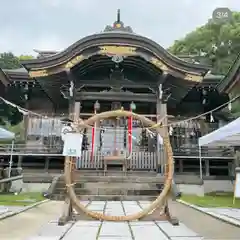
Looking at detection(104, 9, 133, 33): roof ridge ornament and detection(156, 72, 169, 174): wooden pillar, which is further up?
detection(104, 9, 133, 33): roof ridge ornament

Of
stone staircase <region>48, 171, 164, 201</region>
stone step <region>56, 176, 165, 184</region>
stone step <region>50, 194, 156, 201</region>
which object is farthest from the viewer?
stone step <region>56, 176, 165, 184</region>

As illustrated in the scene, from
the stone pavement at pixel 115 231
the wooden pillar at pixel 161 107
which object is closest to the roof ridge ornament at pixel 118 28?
the wooden pillar at pixel 161 107

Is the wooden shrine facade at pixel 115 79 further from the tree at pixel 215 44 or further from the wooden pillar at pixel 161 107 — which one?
the tree at pixel 215 44

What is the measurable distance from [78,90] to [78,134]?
7.58 m

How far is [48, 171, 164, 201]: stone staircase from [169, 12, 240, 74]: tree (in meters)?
16.4

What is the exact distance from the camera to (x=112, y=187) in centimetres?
1004

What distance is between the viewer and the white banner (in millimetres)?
5051

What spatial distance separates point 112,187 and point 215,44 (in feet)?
70.2

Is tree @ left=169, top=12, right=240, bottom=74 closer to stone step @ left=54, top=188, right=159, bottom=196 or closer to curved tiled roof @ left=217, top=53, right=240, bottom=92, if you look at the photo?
curved tiled roof @ left=217, top=53, right=240, bottom=92

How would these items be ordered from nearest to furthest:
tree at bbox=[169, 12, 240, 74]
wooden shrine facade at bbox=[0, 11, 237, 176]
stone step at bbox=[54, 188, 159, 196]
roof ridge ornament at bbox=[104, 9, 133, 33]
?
stone step at bbox=[54, 188, 159, 196]
wooden shrine facade at bbox=[0, 11, 237, 176]
roof ridge ornament at bbox=[104, 9, 133, 33]
tree at bbox=[169, 12, 240, 74]

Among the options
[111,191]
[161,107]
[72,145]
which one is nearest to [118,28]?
[161,107]

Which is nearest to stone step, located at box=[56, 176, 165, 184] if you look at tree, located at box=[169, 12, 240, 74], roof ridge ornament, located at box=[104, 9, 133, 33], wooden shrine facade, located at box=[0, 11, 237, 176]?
wooden shrine facade, located at box=[0, 11, 237, 176]

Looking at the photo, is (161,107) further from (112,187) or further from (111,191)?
(111,191)

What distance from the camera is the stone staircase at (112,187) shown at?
9.40 metres
